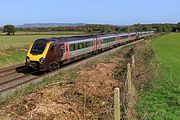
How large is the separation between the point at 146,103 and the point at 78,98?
489cm

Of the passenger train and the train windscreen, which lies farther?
the train windscreen

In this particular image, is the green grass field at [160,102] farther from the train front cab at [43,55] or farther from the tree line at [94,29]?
the tree line at [94,29]

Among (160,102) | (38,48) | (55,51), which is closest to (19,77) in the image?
(38,48)

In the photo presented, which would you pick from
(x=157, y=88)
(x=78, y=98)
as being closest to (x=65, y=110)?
(x=78, y=98)

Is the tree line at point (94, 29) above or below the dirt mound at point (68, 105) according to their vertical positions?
below

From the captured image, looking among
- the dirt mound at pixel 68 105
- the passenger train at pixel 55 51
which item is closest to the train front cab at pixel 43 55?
the passenger train at pixel 55 51


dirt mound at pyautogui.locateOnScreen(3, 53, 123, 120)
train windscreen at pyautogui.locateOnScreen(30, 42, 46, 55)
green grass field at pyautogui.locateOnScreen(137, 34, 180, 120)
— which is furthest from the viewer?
train windscreen at pyautogui.locateOnScreen(30, 42, 46, 55)

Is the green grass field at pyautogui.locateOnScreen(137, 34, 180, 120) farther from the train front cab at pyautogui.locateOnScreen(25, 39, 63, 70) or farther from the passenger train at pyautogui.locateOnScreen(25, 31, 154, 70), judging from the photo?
the passenger train at pyautogui.locateOnScreen(25, 31, 154, 70)

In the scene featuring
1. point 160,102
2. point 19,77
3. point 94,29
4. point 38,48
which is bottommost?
point 94,29

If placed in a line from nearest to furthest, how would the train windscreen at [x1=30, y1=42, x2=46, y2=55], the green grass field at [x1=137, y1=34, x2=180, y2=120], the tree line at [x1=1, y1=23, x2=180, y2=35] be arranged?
1. the green grass field at [x1=137, y1=34, x2=180, y2=120]
2. the train windscreen at [x1=30, y1=42, x2=46, y2=55]
3. the tree line at [x1=1, y1=23, x2=180, y2=35]

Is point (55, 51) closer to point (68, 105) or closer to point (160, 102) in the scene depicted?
point (160, 102)

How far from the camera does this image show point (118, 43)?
6334cm

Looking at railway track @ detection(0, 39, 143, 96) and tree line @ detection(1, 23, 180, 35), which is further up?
railway track @ detection(0, 39, 143, 96)

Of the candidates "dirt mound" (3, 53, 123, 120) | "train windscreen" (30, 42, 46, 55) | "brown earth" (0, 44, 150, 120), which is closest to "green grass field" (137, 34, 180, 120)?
"brown earth" (0, 44, 150, 120)
